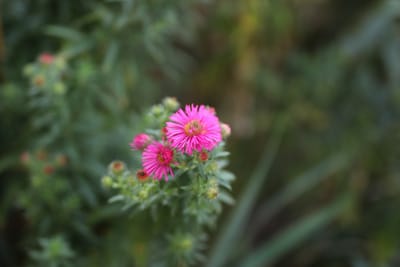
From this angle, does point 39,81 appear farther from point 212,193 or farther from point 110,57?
point 212,193

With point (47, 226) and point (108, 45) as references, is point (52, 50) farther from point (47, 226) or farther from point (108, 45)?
point (47, 226)

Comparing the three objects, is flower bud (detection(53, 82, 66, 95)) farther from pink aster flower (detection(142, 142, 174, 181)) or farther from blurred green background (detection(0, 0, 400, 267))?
pink aster flower (detection(142, 142, 174, 181))

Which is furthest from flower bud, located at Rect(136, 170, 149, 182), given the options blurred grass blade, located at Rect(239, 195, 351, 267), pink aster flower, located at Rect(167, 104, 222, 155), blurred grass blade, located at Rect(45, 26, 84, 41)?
blurred grass blade, located at Rect(239, 195, 351, 267)

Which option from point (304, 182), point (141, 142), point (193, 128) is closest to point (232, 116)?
point (304, 182)

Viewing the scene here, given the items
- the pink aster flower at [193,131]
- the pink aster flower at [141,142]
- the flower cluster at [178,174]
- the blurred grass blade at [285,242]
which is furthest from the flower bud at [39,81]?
the blurred grass blade at [285,242]

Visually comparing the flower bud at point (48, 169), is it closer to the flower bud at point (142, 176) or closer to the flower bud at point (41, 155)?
the flower bud at point (41, 155)

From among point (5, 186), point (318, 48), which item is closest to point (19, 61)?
point (5, 186)

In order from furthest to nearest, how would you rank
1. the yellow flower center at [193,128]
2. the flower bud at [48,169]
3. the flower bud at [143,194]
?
the flower bud at [48,169] → the flower bud at [143,194] → the yellow flower center at [193,128]
